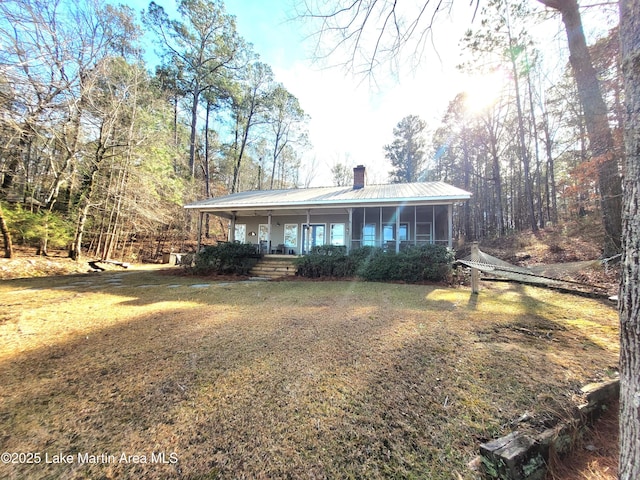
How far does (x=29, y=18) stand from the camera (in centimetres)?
486

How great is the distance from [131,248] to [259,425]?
58.5 ft

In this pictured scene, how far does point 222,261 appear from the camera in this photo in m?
10.2

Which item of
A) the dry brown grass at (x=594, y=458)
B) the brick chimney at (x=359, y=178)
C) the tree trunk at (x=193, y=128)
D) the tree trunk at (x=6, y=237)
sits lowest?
the dry brown grass at (x=594, y=458)

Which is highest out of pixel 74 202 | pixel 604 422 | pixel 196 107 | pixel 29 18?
pixel 196 107

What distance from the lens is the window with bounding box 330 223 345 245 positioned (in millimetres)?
13281

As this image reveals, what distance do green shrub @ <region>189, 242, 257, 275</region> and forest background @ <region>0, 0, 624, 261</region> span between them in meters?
5.06

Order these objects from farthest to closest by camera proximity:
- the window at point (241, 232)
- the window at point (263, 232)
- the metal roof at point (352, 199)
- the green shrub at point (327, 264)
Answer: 1. the window at point (241, 232)
2. the window at point (263, 232)
3. the metal roof at point (352, 199)
4. the green shrub at point (327, 264)

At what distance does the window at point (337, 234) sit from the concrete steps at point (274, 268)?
2.99 metres

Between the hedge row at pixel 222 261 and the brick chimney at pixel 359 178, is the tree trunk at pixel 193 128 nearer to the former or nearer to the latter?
the hedge row at pixel 222 261

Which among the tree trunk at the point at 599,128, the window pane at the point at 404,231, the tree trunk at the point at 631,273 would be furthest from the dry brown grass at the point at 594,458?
the window pane at the point at 404,231

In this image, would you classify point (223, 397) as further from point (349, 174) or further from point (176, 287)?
point (349, 174)

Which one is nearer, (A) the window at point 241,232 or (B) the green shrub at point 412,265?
(B) the green shrub at point 412,265

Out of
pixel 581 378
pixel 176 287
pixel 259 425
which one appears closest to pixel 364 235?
pixel 176 287

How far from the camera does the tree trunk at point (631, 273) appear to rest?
47.7 inches
